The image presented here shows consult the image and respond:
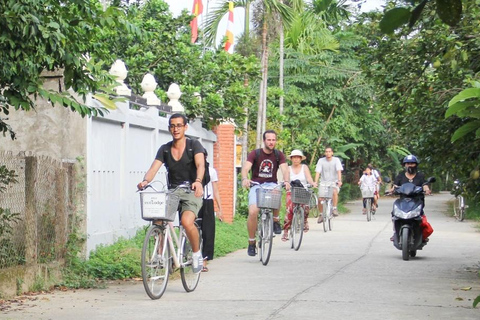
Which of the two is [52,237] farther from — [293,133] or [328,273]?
[293,133]

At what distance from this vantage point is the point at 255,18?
26766 millimetres

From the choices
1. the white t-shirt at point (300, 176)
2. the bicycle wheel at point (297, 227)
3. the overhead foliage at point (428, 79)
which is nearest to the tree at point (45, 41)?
the overhead foliage at point (428, 79)

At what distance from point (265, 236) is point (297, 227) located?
3.02 m

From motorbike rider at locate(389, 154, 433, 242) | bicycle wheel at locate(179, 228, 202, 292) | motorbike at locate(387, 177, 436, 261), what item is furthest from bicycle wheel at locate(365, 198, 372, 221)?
bicycle wheel at locate(179, 228, 202, 292)

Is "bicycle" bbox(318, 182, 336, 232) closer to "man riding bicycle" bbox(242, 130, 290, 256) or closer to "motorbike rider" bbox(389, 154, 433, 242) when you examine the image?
"motorbike rider" bbox(389, 154, 433, 242)

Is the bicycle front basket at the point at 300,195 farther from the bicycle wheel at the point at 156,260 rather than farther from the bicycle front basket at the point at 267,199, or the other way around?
the bicycle wheel at the point at 156,260

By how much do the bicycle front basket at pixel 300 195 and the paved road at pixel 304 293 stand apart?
0.93 metres

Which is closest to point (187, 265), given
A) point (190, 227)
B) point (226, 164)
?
point (190, 227)

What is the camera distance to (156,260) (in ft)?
30.2

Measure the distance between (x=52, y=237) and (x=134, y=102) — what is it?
4.42 m

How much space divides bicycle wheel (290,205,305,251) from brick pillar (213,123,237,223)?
5.15 m

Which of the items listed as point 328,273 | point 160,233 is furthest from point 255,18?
point 160,233

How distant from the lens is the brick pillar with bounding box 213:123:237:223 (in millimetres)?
21031

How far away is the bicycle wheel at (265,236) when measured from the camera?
12.7 metres
